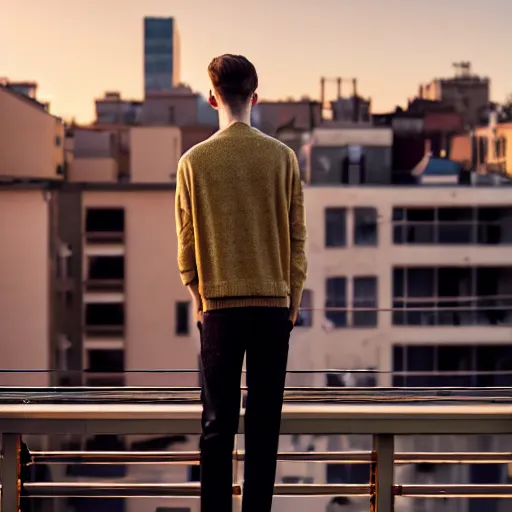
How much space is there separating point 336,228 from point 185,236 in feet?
56.5

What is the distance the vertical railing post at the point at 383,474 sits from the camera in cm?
167

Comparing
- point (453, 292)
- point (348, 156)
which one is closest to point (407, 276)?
point (453, 292)

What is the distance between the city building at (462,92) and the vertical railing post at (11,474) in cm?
706

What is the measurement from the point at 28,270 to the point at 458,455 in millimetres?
18807

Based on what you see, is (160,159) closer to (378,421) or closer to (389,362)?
(389,362)

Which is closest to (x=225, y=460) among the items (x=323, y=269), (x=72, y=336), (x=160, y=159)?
(x=160, y=159)

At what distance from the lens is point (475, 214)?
18047 mm

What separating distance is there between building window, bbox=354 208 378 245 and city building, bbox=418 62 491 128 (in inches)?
325

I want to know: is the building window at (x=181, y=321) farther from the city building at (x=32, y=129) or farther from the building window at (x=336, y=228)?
the city building at (x=32, y=129)

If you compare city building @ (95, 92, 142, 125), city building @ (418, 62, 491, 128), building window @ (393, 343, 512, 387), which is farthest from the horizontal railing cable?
building window @ (393, 343, 512, 387)

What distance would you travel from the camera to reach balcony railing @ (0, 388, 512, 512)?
1.65 metres

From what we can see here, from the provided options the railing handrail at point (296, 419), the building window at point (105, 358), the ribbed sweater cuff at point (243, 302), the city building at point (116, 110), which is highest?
the city building at point (116, 110)

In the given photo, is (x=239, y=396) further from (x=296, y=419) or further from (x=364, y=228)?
(x=364, y=228)

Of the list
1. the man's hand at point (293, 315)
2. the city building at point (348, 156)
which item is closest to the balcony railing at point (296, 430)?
the man's hand at point (293, 315)
